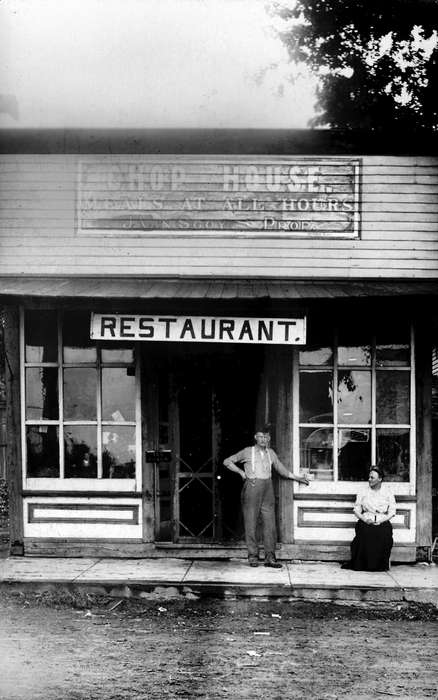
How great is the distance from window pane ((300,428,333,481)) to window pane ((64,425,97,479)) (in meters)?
2.56

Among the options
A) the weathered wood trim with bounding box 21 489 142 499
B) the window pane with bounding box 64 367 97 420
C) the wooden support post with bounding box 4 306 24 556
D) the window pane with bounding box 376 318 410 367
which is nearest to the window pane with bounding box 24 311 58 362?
the wooden support post with bounding box 4 306 24 556

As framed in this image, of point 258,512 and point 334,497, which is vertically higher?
point 334,497

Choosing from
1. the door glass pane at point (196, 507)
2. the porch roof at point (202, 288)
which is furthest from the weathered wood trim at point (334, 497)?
the porch roof at point (202, 288)

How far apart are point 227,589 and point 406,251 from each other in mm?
4637

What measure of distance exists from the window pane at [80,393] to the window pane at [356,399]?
304 centimetres

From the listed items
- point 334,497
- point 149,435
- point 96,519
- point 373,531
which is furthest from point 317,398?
point 96,519

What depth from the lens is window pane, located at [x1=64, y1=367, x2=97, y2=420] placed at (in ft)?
31.1

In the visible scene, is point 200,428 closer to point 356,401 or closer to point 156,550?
point 156,550

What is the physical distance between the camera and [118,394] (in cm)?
952

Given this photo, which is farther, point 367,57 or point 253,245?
point 367,57

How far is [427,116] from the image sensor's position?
60.1 feet

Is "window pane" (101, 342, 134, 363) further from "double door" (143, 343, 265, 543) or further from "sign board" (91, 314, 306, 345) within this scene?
"sign board" (91, 314, 306, 345)

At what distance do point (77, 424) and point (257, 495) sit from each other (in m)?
2.38

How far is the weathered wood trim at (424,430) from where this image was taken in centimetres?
920
